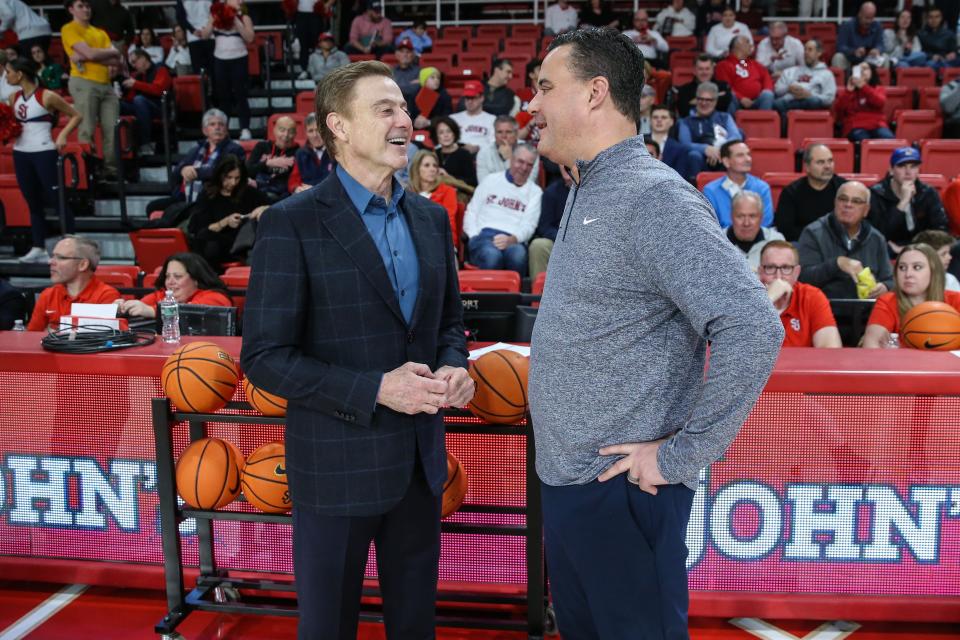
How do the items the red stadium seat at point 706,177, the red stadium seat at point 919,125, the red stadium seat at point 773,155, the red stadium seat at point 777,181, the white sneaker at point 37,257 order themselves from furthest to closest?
the red stadium seat at point 919,125, the red stadium seat at point 773,155, the white sneaker at point 37,257, the red stadium seat at point 777,181, the red stadium seat at point 706,177

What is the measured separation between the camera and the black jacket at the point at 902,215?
797 centimetres

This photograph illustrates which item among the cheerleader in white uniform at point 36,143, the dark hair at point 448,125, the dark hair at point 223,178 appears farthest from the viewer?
the dark hair at point 448,125

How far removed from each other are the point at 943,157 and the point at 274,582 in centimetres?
907

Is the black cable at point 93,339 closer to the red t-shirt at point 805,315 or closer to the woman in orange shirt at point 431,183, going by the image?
the red t-shirt at point 805,315

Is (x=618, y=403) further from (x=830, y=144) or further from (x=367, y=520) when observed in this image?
(x=830, y=144)

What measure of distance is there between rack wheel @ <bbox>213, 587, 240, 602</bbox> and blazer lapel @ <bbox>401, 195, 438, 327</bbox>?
1674mm

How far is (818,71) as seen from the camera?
11.9 meters

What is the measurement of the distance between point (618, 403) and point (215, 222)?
22.3ft

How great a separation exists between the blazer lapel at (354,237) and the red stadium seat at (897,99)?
1115 cm

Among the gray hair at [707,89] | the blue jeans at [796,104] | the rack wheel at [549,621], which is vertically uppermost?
the gray hair at [707,89]

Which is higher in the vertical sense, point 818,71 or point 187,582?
point 818,71

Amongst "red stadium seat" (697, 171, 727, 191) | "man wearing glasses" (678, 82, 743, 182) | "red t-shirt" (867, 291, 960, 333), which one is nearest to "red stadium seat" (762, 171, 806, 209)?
"red stadium seat" (697, 171, 727, 191)

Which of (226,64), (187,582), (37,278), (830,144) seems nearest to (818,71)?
(830,144)

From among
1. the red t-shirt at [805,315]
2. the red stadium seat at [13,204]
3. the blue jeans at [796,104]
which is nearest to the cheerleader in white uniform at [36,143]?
the red stadium seat at [13,204]
